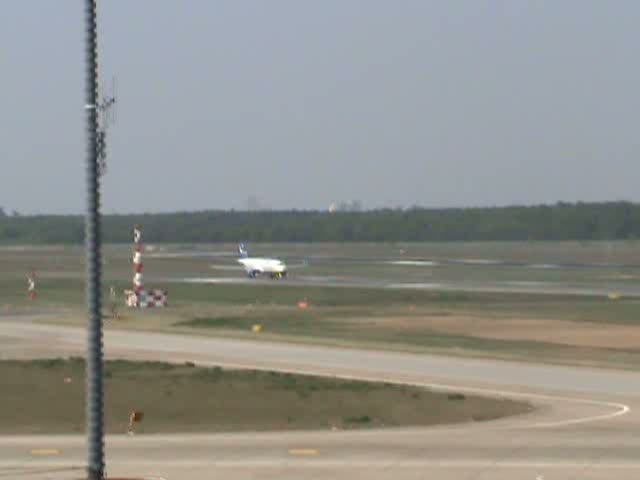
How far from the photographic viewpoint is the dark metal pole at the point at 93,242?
17.6 m

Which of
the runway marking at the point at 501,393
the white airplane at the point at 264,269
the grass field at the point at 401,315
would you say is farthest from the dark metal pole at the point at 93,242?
the white airplane at the point at 264,269

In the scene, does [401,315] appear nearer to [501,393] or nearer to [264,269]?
[501,393]

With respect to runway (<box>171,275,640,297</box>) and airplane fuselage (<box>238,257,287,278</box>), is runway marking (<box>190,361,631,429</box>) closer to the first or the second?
runway (<box>171,275,640,297</box>)

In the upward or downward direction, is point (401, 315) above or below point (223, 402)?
below

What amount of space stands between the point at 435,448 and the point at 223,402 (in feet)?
30.9

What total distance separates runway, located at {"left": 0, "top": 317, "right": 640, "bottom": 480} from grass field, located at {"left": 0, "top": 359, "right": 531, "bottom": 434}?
1.56 meters

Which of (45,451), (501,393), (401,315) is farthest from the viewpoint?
(401,315)

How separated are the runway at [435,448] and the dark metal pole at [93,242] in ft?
19.2

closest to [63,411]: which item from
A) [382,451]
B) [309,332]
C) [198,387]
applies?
[198,387]

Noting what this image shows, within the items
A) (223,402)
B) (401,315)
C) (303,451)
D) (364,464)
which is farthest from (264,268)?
(364,464)

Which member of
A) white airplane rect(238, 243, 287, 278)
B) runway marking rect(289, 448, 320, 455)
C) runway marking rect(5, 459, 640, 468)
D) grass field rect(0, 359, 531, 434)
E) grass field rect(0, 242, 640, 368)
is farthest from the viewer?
white airplane rect(238, 243, 287, 278)

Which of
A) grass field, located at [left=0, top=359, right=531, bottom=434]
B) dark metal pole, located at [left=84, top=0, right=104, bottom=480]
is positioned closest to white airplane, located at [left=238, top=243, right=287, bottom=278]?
grass field, located at [left=0, top=359, right=531, bottom=434]

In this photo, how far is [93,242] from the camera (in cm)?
1772

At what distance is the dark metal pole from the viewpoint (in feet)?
57.6
